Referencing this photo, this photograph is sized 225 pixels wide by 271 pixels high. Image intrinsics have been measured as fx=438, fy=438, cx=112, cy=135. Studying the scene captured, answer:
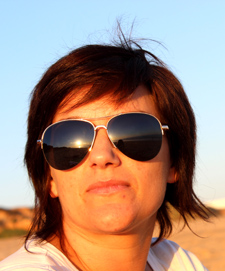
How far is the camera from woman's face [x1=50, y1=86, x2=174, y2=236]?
2.43m

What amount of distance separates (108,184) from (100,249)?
0.50 m

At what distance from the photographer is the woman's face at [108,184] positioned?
243 cm

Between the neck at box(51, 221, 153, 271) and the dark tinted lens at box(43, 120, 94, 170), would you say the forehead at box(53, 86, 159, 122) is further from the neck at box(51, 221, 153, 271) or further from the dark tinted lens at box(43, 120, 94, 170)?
the neck at box(51, 221, 153, 271)

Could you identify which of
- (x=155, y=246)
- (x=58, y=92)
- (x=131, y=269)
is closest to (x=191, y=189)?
(x=155, y=246)

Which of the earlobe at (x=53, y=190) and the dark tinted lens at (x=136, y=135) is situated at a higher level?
the dark tinted lens at (x=136, y=135)

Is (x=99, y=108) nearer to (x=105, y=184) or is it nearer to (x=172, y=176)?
(x=105, y=184)

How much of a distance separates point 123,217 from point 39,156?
0.79 meters

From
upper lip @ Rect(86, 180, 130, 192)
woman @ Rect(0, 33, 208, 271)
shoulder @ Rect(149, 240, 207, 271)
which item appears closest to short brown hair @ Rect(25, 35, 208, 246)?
woman @ Rect(0, 33, 208, 271)

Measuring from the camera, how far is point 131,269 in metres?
2.83

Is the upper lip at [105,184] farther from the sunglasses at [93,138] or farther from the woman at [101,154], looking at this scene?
the sunglasses at [93,138]

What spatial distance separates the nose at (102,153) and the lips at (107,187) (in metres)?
0.10

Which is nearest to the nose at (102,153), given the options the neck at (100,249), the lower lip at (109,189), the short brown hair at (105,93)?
the lower lip at (109,189)

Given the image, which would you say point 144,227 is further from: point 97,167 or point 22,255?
point 22,255

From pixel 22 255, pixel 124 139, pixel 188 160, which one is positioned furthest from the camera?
pixel 188 160
